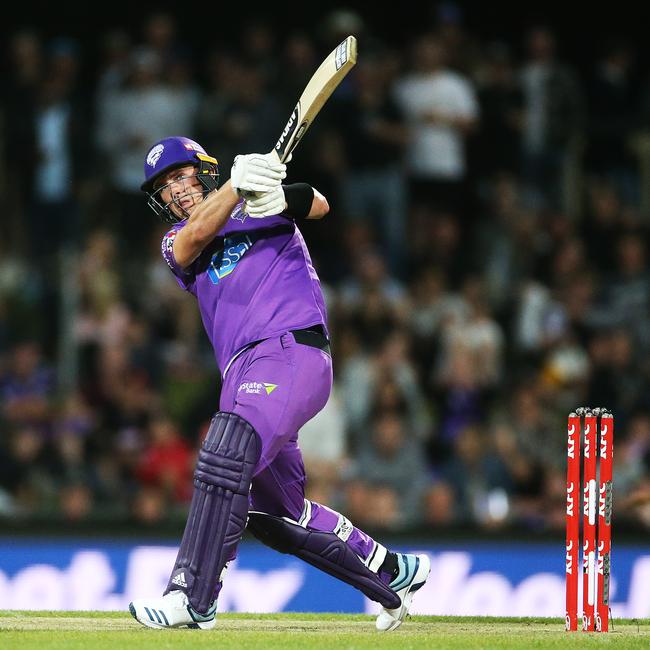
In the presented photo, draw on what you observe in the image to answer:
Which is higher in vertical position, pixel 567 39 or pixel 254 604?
pixel 567 39

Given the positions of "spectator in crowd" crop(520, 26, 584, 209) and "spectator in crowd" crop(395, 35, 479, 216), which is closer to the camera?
"spectator in crowd" crop(395, 35, 479, 216)

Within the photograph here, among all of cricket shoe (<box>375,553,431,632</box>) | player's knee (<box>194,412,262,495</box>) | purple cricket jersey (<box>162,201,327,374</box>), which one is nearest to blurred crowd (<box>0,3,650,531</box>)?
cricket shoe (<box>375,553,431,632</box>)

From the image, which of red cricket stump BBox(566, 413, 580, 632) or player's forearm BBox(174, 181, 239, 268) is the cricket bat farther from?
red cricket stump BBox(566, 413, 580, 632)

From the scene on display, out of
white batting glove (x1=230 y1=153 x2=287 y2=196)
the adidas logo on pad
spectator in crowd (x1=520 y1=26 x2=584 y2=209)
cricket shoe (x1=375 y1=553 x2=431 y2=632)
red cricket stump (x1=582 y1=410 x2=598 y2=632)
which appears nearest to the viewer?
white batting glove (x1=230 y1=153 x2=287 y2=196)

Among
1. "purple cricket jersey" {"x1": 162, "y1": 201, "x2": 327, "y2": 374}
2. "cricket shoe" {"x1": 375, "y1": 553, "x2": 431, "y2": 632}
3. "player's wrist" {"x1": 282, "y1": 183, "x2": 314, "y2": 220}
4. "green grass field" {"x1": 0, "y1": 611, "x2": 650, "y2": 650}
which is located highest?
"player's wrist" {"x1": 282, "y1": 183, "x2": 314, "y2": 220}

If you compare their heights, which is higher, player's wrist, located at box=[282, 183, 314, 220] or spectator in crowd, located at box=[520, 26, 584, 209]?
spectator in crowd, located at box=[520, 26, 584, 209]

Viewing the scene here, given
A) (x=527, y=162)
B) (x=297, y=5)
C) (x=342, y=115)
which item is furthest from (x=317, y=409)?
(x=297, y=5)

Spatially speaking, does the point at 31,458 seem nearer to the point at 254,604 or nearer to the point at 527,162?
the point at 254,604

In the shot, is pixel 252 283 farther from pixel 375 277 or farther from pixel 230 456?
pixel 375 277

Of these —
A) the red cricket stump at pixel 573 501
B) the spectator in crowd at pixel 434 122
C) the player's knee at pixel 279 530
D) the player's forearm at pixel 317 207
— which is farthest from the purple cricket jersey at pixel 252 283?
the spectator in crowd at pixel 434 122

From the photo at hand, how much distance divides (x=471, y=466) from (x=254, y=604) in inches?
86.9

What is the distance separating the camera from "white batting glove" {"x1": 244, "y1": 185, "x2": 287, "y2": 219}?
611cm

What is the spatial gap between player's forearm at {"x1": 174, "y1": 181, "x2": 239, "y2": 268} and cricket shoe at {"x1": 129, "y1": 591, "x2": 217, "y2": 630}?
1435mm

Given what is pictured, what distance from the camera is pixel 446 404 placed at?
1200 cm
